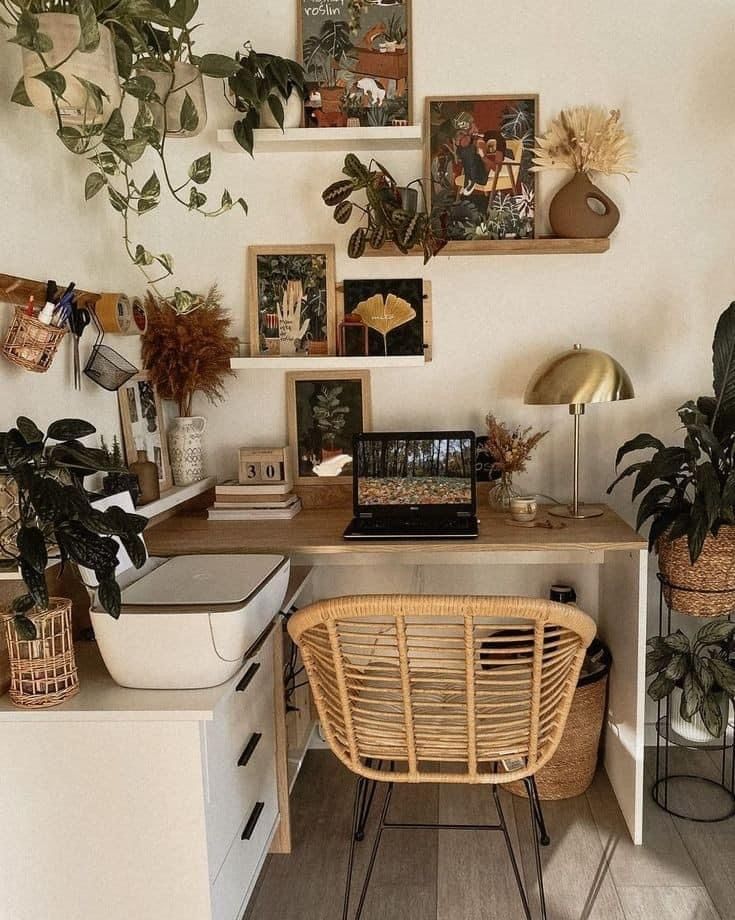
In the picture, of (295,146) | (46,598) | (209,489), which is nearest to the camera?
(46,598)

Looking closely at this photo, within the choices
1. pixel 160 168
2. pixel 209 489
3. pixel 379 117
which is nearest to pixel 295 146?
pixel 379 117

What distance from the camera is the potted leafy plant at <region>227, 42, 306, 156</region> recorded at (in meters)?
2.33

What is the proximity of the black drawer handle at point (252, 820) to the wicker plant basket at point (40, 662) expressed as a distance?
537mm

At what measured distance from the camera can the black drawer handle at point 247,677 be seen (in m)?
1.75

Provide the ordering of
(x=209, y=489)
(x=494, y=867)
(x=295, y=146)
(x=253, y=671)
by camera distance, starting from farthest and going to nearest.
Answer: (x=209, y=489)
(x=295, y=146)
(x=494, y=867)
(x=253, y=671)

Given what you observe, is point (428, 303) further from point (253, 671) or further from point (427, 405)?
point (253, 671)

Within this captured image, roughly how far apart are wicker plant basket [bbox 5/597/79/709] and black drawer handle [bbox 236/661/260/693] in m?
0.36

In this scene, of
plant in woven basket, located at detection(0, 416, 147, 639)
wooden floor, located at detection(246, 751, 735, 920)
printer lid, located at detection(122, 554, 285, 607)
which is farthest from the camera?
wooden floor, located at detection(246, 751, 735, 920)

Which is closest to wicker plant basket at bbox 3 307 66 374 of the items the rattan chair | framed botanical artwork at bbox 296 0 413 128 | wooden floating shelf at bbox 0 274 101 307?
wooden floating shelf at bbox 0 274 101 307

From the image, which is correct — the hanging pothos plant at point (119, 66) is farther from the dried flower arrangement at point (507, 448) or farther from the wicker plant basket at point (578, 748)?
the wicker plant basket at point (578, 748)

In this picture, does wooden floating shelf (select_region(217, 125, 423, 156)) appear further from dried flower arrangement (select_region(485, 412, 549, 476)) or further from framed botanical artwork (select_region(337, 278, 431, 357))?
dried flower arrangement (select_region(485, 412, 549, 476))

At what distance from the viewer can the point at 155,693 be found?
160cm

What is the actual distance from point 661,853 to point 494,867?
455 millimetres

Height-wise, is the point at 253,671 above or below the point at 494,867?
above
